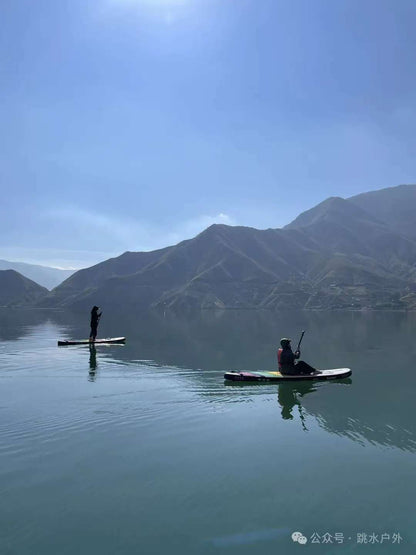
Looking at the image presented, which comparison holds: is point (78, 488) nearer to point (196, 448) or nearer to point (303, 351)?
point (196, 448)

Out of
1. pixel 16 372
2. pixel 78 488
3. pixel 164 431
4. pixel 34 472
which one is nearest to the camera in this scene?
pixel 78 488

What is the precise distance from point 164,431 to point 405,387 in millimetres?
17629

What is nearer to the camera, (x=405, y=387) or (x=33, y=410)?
(x=33, y=410)

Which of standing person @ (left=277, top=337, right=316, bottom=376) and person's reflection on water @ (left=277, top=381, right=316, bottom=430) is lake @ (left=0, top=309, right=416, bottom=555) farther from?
standing person @ (left=277, top=337, right=316, bottom=376)

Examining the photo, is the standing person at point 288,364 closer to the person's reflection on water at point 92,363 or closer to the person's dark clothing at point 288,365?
the person's dark clothing at point 288,365

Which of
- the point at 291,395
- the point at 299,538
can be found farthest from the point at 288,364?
the point at 299,538

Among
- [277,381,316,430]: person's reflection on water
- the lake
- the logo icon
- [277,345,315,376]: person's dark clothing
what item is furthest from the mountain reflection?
the logo icon

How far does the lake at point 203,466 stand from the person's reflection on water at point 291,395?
133 mm

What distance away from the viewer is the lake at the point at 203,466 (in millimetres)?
9914

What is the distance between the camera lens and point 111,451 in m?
15.0

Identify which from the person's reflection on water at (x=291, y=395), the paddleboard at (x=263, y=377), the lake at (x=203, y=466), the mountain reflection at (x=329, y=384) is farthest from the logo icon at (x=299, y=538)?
the paddleboard at (x=263, y=377)

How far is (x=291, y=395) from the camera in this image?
80.2 ft

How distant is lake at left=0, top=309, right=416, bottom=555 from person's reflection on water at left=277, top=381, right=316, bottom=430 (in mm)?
133

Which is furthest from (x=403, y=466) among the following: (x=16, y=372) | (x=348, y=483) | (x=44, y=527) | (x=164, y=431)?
(x=16, y=372)
